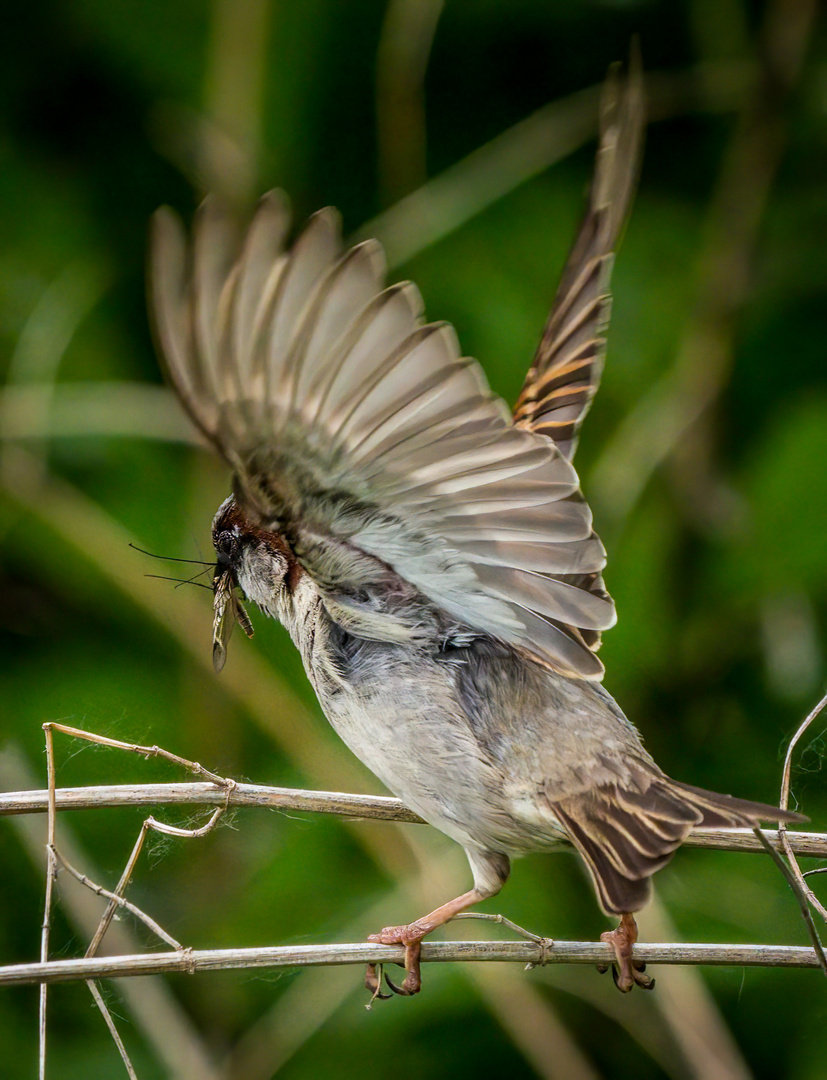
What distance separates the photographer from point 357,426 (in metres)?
1.67

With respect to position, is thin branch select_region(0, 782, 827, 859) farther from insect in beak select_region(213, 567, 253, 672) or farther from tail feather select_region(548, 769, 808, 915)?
insect in beak select_region(213, 567, 253, 672)

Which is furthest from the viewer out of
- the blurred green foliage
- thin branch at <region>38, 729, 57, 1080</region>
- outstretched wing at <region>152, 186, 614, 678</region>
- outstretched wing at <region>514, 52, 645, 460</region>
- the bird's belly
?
the blurred green foliage

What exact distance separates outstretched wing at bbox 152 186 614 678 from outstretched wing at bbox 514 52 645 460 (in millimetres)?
731

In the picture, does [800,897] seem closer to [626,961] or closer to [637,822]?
[637,822]

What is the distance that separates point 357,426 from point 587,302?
107 centimetres

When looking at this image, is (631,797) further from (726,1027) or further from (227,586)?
(726,1027)

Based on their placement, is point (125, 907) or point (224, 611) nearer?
point (125, 907)

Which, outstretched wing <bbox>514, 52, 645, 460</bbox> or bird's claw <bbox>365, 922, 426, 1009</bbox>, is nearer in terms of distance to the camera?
bird's claw <bbox>365, 922, 426, 1009</bbox>

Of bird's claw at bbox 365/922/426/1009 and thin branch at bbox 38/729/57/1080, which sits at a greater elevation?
thin branch at bbox 38/729/57/1080

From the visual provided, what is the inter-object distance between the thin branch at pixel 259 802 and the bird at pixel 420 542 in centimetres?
7

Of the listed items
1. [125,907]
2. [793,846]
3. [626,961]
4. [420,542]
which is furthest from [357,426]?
[626,961]

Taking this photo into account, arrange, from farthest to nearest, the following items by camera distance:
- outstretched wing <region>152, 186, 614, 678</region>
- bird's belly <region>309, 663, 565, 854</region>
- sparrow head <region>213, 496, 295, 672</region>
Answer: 1. sparrow head <region>213, 496, 295, 672</region>
2. bird's belly <region>309, 663, 565, 854</region>
3. outstretched wing <region>152, 186, 614, 678</region>

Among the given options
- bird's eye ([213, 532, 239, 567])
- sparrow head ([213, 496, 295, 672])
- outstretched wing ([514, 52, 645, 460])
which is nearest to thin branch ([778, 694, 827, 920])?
outstretched wing ([514, 52, 645, 460])

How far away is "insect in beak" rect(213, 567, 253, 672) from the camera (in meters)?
2.32
